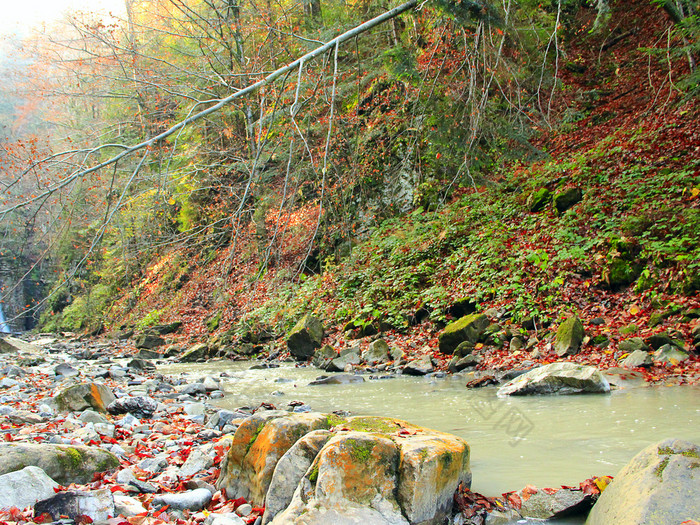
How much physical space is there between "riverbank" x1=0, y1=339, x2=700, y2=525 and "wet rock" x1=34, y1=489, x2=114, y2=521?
0.39 feet

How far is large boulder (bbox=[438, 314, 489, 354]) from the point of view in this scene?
7.71 metres

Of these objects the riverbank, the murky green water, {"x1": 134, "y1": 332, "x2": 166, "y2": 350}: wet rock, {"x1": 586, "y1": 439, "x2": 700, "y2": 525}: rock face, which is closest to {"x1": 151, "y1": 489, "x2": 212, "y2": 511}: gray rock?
the riverbank

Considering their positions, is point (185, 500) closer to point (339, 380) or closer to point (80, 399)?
point (80, 399)

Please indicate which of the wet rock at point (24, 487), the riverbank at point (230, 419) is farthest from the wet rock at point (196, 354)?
the wet rock at point (24, 487)

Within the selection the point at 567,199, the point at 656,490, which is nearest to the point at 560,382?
the point at 656,490

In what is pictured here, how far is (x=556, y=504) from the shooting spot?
2.41m

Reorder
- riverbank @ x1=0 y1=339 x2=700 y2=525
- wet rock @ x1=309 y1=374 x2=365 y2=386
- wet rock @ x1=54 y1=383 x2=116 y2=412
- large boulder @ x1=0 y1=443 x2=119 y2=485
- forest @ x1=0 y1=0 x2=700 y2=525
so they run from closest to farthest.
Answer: large boulder @ x1=0 y1=443 x2=119 y2=485
riverbank @ x1=0 y1=339 x2=700 y2=525
forest @ x1=0 y1=0 x2=700 y2=525
wet rock @ x1=54 y1=383 x2=116 y2=412
wet rock @ x1=309 y1=374 x2=365 y2=386

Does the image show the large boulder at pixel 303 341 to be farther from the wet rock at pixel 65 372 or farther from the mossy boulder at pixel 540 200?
the mossy boulder at pixel 540 200

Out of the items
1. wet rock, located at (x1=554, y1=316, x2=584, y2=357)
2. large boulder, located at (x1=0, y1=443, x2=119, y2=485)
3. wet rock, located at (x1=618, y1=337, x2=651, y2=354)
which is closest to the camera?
large boulder, located at (x1=0, y1=443, x2=119, y2=485)

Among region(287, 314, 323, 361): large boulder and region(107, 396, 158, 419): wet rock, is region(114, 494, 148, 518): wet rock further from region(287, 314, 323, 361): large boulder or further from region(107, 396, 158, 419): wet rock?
region(287, 314, 323, 361): large boulder

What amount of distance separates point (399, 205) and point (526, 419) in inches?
377

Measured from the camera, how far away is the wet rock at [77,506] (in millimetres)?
2227

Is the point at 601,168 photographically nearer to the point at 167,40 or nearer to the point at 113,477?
the point at 113,477

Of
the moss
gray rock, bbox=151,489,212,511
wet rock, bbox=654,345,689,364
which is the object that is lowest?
wet rock, bbox=654,345,689,364
